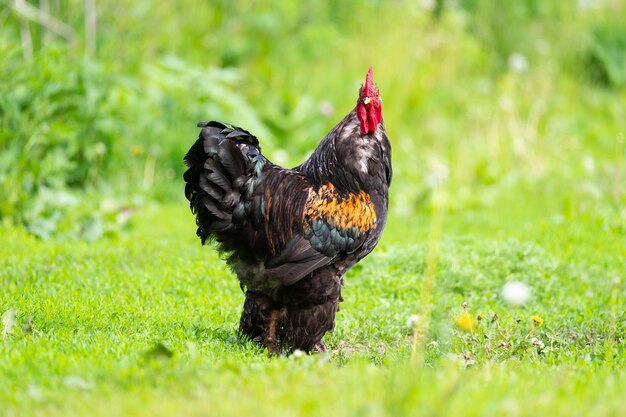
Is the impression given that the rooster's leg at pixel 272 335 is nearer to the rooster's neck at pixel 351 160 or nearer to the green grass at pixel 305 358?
the green grass at pixel 305 358

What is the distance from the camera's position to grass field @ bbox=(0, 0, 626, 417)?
416 cm

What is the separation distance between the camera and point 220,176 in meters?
5.37

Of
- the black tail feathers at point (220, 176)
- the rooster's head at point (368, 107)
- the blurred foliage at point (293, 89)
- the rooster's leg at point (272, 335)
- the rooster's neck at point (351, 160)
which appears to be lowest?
the rooster's leg at point (272, 335)

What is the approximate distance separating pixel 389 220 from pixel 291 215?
5175 millimetres

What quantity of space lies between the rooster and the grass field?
381 mm

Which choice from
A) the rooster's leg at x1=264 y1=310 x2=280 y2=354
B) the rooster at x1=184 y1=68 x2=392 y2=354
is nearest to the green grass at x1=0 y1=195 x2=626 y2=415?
the rooster's leg at x1=264 y1=310 x2=280 y2=354

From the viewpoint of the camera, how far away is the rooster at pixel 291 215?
5441 mm

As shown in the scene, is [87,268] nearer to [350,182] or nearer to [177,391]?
[350,182]

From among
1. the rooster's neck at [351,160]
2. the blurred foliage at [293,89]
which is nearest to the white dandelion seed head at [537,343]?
the rooster's neck at [351,160]

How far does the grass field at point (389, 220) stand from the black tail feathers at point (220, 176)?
2.53 ft

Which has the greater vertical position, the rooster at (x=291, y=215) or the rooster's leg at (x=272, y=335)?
the rooster at (x=291, y=215)

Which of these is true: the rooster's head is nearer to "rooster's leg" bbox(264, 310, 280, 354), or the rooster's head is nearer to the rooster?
the rooster

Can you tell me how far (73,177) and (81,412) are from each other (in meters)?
7.75

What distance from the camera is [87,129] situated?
420 inches
